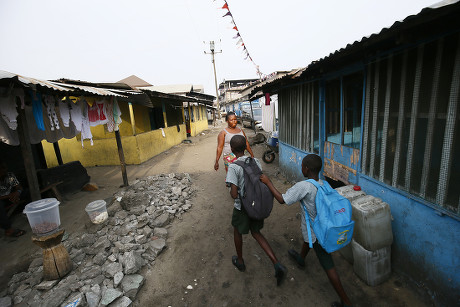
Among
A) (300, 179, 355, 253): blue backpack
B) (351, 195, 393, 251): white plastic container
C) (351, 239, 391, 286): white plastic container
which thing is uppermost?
(300, 179, 355, 253): blue backpack

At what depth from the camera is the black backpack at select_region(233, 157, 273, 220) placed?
2357mm

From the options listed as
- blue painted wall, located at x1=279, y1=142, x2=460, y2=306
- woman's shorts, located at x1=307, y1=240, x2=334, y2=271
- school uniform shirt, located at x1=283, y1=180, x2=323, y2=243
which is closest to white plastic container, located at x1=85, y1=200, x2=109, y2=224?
school uniform shirt, located at x1=283, y1=180, x2=323, y2=243

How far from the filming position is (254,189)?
7.74 feet

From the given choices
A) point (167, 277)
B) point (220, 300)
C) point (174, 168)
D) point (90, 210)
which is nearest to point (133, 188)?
point (90, 210)

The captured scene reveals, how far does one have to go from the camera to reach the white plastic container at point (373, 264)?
2535mm

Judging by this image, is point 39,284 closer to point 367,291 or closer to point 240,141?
point 240,141

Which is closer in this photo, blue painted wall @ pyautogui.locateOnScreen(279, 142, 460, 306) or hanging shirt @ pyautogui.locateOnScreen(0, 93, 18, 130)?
blue painted wall @ pyautogui.locateOnScreen(279, 142, 460, 306)

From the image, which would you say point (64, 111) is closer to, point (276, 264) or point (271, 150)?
point (276, 264)

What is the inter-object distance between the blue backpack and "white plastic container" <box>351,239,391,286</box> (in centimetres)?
74

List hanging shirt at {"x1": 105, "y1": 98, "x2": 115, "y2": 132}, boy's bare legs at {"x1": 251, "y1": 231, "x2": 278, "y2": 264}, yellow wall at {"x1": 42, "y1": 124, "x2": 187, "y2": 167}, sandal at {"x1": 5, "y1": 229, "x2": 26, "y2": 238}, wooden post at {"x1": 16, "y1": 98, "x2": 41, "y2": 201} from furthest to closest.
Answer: yellow wall at {"x1": 42, "y1": 124, "x2": 187, "y2": 167}, hanging shirt at {"x1": 105, "y1": 98, "x2": 115, "y2": 132}, sandal at {"x1": 5, "y1": 229, "x2": 26, "y2": 238}, wooden post at {"x1": 16, "y1": 98, "x2": 41, "y2": 201}, boy's bare legs at {"x1": 251, "y1": 231, "x2": 278, "y2": 264}

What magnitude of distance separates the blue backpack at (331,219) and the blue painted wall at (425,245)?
3.10 feet

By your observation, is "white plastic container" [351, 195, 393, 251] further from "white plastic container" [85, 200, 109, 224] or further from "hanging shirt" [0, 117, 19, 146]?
"hanging shirt" [0, 117, 19, 146]

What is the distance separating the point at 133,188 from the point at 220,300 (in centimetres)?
452

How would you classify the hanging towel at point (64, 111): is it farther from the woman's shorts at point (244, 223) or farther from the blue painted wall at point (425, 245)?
the blue painted wall at point (425, 245)
